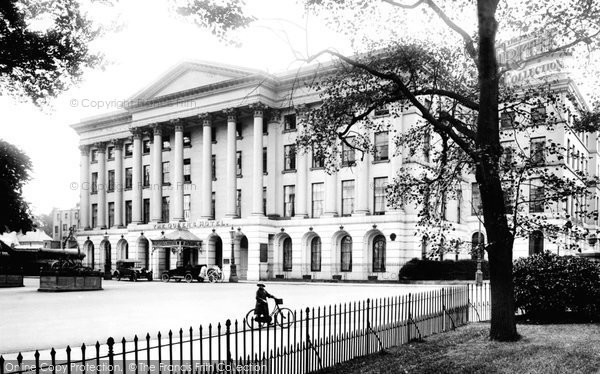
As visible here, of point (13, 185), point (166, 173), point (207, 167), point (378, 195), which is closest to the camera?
point (13, 185)

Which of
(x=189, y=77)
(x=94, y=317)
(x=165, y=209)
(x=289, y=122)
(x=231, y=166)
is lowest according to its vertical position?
(x=94, y=317)

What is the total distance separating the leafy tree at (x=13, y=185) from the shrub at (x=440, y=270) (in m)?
34.4

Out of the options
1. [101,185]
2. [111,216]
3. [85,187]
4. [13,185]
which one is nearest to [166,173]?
[101,185]

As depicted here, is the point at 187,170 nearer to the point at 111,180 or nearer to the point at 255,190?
the point at 255,190

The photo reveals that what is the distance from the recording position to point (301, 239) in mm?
46750

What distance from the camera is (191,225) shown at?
51.2 m

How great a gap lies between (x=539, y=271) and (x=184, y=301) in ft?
46.0

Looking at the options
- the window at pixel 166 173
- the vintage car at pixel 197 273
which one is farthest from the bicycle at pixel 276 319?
the window at pixel 166 173

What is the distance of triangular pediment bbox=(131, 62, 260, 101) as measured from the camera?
1896 inches

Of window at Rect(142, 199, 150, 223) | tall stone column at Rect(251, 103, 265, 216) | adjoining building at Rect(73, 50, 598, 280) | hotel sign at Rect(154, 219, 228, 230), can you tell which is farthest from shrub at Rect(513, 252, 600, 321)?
window at Rect(142, 199, 150, 223)

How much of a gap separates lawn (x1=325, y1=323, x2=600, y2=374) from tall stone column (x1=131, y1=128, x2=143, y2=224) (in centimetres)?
4945

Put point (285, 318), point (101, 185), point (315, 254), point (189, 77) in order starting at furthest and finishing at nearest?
point (101, 185), point (189, 77), point (315, 254), point (285, 318)

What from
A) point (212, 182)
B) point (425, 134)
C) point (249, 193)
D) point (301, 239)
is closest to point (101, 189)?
point (212, 182)

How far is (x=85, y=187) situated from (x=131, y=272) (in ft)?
75.4
